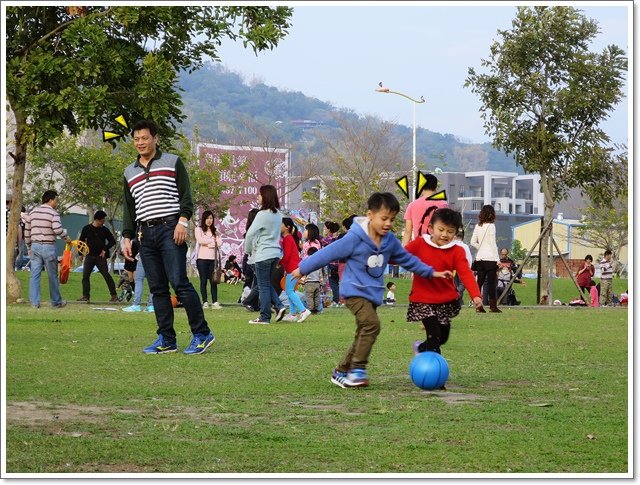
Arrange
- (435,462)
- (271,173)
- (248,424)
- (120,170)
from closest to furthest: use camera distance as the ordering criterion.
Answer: (435,462) < (248,424) < (120,170) < (271,173)

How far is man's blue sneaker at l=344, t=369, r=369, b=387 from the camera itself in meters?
9.31

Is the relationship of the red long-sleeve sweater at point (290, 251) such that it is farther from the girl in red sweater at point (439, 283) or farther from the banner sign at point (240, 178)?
the banner sign at point (240, 178)

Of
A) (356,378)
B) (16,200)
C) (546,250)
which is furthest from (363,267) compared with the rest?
(546,250)

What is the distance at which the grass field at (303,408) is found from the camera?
631cm

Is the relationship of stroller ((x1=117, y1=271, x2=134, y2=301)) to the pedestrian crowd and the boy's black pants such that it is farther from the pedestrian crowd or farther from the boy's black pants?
the boy's black pants

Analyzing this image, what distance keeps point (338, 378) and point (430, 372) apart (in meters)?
0.74

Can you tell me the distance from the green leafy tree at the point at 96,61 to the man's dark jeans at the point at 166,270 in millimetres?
9377

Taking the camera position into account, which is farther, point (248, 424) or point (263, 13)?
point (263, 13)

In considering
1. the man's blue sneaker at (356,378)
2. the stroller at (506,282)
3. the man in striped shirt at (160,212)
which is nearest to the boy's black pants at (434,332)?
the man's blue sneaker at (356,378)

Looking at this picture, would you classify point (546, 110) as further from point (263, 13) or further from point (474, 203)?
point (474, 203)

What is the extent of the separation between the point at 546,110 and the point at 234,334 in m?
19.4

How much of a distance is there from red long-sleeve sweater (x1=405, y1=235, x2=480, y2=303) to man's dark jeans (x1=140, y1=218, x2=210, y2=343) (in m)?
2.41

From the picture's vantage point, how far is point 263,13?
21812 millimetres

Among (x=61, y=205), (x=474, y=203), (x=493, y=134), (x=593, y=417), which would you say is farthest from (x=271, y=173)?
(x=474, y=203)
